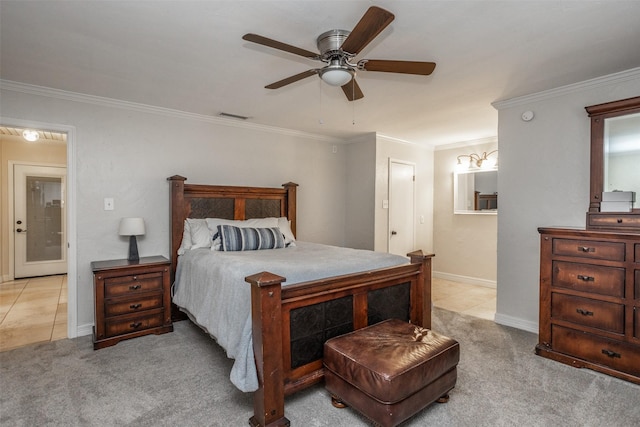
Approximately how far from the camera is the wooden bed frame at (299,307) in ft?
5.93

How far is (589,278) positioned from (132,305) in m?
4.01

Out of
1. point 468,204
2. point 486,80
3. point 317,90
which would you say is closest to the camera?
point 486,80

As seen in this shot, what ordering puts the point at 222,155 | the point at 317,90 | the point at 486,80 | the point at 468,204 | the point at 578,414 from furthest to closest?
1. the point at 468,204
2. the point at 222,155
3. the point at 317,90
4. the point at 486,80
5. the point at 578,414

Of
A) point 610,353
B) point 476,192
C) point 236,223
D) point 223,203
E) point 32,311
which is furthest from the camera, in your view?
point 476,192

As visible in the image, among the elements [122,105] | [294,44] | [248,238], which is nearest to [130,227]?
[248,238]

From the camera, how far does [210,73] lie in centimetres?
275

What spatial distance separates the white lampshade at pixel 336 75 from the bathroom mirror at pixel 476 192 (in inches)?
154

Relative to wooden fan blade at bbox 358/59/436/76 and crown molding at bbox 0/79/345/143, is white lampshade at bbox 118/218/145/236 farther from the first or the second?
wooden fan blade at bbox 358/59/436/76

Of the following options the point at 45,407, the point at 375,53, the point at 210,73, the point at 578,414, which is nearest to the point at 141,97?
the point at 210,73

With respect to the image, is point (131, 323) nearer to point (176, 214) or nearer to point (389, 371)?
point (176, 214)

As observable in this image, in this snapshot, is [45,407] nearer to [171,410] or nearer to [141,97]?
[171,410]

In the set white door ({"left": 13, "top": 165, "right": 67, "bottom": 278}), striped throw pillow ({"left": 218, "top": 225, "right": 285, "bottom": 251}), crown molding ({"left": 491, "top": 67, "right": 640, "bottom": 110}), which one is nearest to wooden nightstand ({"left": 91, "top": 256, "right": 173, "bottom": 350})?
striped throw pillow ({"left": 218, "top": 225, "right": 285, "bottom": 251})

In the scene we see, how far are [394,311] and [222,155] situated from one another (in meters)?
2.88

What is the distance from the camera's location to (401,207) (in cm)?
537
